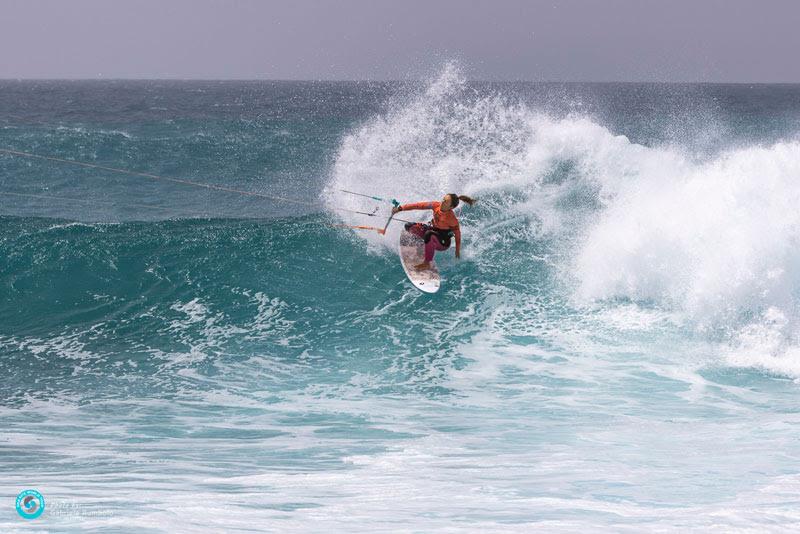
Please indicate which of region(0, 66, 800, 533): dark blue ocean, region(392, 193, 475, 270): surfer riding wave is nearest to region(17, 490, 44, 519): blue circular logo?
region(0, 66, 800, 533): dark blue ocean

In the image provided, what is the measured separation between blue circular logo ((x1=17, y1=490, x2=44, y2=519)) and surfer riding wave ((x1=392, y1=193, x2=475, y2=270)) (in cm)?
683

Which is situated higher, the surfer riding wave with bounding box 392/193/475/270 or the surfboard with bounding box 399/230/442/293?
the surfer riding wave with bounding box 392/193/475/270

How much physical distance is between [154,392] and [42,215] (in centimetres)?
1280

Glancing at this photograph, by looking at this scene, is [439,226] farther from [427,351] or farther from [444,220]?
[427,351]

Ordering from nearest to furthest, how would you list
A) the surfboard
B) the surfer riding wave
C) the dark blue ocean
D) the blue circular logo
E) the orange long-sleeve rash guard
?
the blue circular logo, the dark blue ocean, the surfer riding wave, the orange long-sleeve rash guard, the surfboard

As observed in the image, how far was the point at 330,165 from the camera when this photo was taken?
108 feet

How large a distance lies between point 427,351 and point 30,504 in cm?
720

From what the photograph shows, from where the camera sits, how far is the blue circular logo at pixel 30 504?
279 inches

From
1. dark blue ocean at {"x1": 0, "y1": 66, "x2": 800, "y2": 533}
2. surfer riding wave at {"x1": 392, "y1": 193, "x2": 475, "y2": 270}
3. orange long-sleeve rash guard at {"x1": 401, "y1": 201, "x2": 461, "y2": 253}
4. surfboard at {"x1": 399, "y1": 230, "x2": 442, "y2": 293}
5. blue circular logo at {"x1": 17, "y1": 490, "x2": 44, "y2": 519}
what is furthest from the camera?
surfboard at {"x1": 399, "y1": 230, "x2": 442, "y2": 293}

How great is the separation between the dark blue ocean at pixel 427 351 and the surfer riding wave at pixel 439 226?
175 centimetres

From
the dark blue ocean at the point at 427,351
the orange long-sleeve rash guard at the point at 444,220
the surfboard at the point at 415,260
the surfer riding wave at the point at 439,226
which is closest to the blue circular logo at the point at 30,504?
the dark blue ocean at the point at 427,351

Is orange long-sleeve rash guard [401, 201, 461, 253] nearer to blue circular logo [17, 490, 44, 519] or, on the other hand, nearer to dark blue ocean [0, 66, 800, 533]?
dark blue ocean [0, 66, 800, 533]

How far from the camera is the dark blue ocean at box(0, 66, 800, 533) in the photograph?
7727 millimetres

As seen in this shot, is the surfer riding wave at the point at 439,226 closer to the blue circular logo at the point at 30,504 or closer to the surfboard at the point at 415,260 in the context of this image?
the surfboard at the point at 415,260
